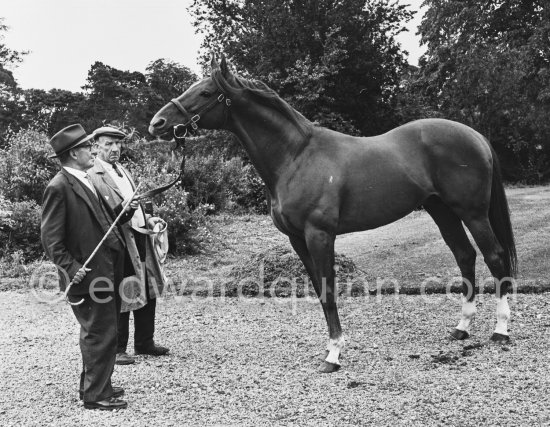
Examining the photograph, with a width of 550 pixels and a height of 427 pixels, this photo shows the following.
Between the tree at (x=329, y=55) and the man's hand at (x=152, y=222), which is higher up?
the tree at (x=329, y=55)

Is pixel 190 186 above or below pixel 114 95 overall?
below

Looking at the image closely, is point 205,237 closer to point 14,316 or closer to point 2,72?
point 14,316

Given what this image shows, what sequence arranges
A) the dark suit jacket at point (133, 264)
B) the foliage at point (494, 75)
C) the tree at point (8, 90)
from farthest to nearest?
the tree at point (8, 90) < the foliage at point (494, 75) < the dark suit jacket at point (133, 264)

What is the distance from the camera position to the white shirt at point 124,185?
5.05 m

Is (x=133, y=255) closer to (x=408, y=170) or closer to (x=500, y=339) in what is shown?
(x=408, y=170)

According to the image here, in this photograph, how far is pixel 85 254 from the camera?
390 cm

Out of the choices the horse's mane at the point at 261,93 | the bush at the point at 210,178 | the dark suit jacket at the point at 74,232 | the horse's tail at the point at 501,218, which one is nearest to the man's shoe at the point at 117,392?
the dark suit jacket at the point at 74,232

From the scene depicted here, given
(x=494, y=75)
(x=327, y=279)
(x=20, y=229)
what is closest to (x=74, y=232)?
(x=327, y=279)

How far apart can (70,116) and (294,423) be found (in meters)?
36.4

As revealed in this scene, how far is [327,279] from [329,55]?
1529 cm

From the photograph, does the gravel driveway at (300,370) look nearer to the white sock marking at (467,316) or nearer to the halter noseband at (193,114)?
the white sock marking at (467,316)

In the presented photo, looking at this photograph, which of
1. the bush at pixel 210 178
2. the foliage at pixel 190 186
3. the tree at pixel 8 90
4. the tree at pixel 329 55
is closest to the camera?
the foliage at pixel 190 186

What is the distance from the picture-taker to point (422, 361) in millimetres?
4594

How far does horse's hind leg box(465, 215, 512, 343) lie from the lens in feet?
16.1
